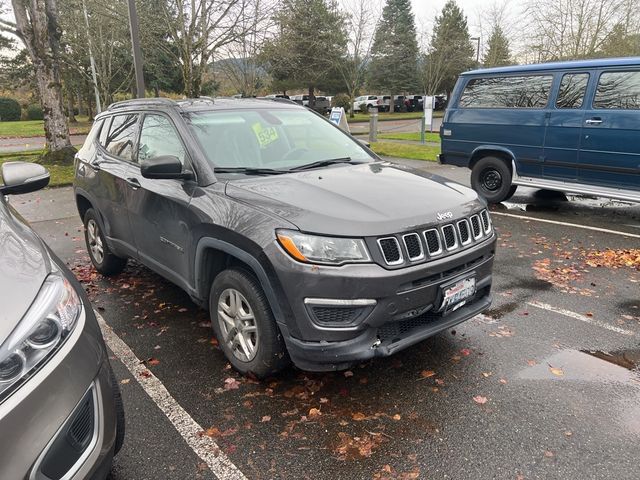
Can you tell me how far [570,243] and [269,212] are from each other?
15.6 feet

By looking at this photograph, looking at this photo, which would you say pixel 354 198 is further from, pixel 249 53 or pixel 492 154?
pixel 249 53

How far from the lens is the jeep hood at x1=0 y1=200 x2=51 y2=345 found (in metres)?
1.67

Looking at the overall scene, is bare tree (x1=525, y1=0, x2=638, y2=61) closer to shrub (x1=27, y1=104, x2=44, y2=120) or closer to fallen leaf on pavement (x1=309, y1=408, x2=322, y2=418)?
fallen leaf on pavement (x1=309, y1=408, x2=322, y2=418)

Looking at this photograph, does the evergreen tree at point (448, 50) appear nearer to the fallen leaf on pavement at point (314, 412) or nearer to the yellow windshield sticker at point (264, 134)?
the yellow windshield sticker at point (264, 134)

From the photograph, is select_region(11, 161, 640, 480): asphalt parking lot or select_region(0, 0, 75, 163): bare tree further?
select_region(0, 0, 75, 163): bare tree

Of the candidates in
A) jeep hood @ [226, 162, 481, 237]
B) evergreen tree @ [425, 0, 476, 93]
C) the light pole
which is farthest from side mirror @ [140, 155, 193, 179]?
evergreen tree @ [425, 0, 476, 93]

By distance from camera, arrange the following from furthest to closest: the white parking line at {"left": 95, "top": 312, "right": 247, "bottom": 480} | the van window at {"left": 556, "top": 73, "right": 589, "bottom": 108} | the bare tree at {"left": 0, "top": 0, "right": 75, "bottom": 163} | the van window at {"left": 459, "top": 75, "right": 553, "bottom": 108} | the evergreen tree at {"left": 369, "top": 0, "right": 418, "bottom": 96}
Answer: the evergreen tree at {"left": 369, "top": 0, "right": 418, "bottom": 96}, the bare tree at {"left": 0, "top": 0, "right": 75, "bottom": 163}, the van window at {"left": 459, "top": 75, "right": 553, "bottom": 108}, the van window at {"left": 556, "top": 73, "right": 589, "bottom": 108}, the white parking line at {"left": 95, "top": 312, "right": 247, "bottom": 480}

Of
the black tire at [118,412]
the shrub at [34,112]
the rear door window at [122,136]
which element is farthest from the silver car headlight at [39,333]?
the shrub at [34,112]

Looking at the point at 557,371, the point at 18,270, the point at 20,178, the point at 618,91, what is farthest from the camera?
the point at 618,91

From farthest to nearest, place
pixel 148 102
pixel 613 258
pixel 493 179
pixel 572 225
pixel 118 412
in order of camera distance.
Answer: pixel 493 179 < pixel 572 225 < pixel 613 258 < pixel 148 102 < pixel 118 412

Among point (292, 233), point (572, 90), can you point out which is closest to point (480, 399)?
point (292, 233)

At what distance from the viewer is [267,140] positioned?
3877 mm

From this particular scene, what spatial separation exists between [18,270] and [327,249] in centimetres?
143

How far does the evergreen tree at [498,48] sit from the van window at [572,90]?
2530 centimetres
